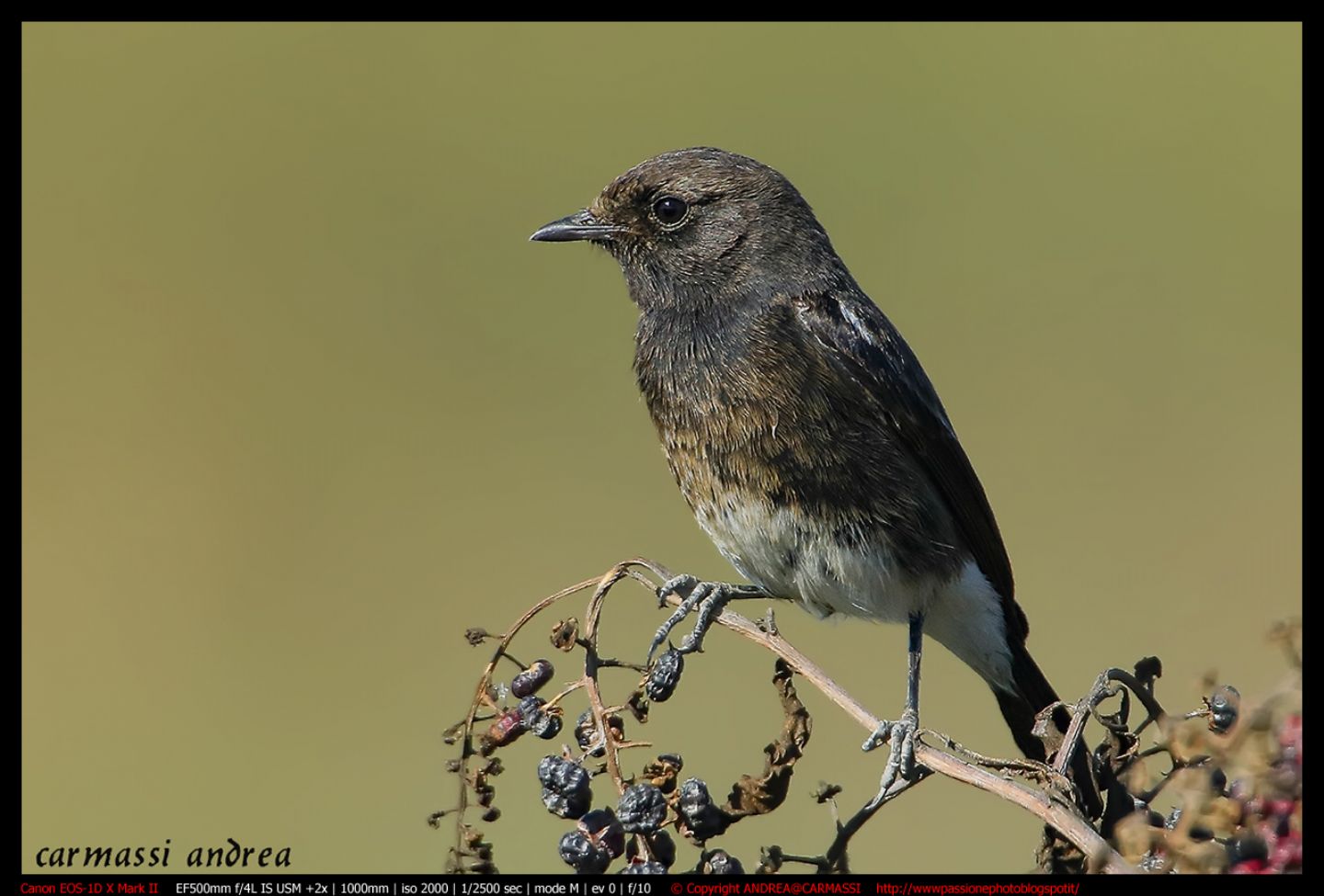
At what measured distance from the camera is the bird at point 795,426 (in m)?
4.60

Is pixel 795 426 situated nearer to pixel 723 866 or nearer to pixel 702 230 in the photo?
pixel 702 230

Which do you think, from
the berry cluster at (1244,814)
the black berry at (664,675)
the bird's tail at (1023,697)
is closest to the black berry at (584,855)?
the black berry at (664,675)

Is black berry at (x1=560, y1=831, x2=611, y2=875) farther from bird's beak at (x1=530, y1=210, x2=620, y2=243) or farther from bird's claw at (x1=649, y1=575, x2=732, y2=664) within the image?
bird's beak at (x1=530, y1=210, x2=620, y2=243)

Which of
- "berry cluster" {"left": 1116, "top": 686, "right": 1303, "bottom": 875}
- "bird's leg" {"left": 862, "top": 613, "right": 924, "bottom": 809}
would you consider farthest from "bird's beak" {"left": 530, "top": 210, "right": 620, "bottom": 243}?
"berry cluster" {"left": 1116, "top": 686, "right": 1303, "bottom": 875}

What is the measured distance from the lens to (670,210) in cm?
520

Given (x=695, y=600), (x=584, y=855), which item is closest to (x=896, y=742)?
(x=695, y=600)

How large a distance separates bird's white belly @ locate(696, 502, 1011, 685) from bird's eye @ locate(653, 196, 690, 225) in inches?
45.5

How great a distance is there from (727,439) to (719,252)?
0.85 metres

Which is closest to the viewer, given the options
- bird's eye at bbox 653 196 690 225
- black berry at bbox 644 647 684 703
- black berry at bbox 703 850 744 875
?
black berry at bbox 703 850 744 875

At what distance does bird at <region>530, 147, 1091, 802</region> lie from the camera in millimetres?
4598

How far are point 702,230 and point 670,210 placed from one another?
0.51ft

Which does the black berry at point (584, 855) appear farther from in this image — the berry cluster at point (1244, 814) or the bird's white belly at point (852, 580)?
the bird's white belly at point (852, 580)

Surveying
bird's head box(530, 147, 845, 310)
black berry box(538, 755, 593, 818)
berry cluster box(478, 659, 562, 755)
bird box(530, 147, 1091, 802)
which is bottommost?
black berry box(538, 755, 593, 818)
